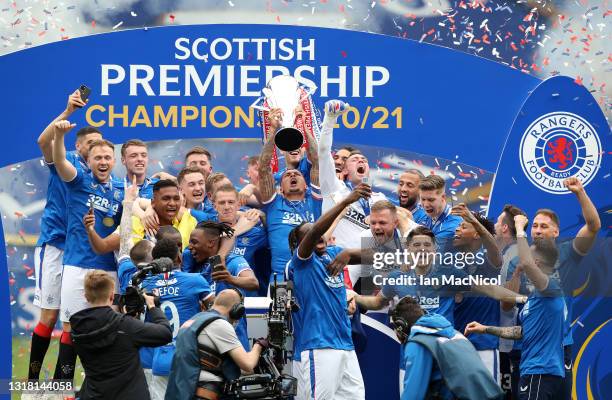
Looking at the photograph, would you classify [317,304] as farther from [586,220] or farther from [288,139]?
[586,220]

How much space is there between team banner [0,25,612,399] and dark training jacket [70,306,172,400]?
343 cm

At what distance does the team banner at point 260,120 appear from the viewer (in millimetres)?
12047

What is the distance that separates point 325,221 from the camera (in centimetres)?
957

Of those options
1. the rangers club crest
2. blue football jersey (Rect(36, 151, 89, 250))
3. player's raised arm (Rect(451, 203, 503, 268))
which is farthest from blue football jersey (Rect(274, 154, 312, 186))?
the rangers club crest

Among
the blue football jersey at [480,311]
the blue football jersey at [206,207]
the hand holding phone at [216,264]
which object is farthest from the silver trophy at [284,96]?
the blue football jersey at [480,311]

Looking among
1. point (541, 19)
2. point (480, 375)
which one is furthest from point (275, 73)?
point (480, 375)

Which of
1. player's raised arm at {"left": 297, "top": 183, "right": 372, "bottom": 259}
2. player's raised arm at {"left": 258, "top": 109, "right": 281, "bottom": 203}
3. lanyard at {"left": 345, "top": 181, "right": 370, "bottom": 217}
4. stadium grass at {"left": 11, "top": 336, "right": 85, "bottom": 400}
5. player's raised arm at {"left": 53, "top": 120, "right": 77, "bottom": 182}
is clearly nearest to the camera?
player's raised arm at {"left": 297, "top": 183, "right": 372, "bottom": 259}

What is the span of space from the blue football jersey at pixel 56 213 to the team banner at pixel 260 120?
544 mm

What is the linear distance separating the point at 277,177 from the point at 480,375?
3288mm

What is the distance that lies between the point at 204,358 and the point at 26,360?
11.1 ft

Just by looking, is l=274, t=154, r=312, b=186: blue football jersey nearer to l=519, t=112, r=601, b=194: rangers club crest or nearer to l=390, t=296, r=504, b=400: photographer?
l=519, t=112, r=601, b=194: rangers club crest

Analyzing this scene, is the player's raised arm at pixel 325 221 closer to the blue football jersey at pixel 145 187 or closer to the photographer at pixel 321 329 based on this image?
the photographer at pixel 321 329

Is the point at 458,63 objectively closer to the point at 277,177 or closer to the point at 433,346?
the point at 277,177

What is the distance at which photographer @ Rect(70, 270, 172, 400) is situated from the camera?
8633 mm
